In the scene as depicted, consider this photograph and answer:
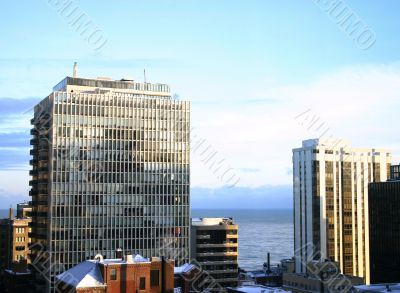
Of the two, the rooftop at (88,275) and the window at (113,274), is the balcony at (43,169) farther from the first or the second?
the window at (113,274)

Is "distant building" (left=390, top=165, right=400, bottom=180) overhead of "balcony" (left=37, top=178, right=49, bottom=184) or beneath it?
overhead

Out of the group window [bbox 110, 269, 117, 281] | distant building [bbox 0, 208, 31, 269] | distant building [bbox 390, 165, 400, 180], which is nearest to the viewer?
window [bbox 110, 269, 117, 281]

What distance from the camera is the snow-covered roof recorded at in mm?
75750

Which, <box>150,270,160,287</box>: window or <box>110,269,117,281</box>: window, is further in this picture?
<box>150,270,160,287</box>: window

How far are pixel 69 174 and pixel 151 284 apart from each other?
69.8 meters

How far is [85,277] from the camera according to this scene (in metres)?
76.3

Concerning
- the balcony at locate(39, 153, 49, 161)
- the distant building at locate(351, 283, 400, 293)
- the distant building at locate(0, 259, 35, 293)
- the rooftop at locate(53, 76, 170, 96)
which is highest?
the rooftop at locate(53, 76, 170, 96)

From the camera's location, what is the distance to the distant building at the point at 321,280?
433 ft

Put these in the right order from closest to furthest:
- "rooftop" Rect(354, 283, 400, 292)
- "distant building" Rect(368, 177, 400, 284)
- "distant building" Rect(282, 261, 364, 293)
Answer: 1. "rooftop" Rect(354, 283, 400, 292)
2. "distant building" Rect(282, 261, 364, 293)
3. "distant building" Rect(368, 177, 400, 284)

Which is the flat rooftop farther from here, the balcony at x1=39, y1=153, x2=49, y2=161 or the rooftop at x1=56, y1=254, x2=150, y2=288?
the rooftop at x1=56, y1=254, x2=150, y2=288

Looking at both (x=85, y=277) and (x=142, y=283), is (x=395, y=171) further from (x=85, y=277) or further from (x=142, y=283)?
(x=85, y=277)

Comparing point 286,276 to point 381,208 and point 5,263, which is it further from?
point 5,263

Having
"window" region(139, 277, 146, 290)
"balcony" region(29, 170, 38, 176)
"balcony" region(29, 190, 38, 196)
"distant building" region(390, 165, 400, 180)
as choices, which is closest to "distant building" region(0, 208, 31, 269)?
"balcony" region(29, 170, 38, 176)

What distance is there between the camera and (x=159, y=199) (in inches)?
5960
